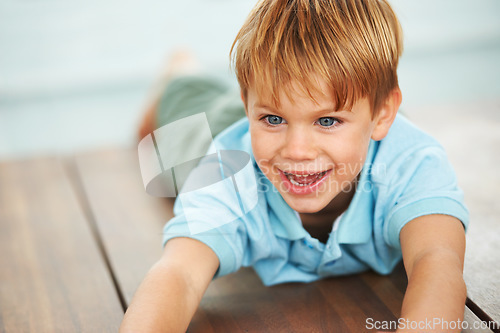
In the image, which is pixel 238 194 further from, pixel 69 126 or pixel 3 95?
pixel 3 95

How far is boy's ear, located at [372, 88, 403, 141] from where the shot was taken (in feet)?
2.21

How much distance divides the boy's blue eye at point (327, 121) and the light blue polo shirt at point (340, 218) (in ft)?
0.45

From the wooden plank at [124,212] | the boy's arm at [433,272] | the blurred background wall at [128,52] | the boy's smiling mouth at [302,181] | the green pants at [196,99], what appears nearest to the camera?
the boy's arm at [433,272]

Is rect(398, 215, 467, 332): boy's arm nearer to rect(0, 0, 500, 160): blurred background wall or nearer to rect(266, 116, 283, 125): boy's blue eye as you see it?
rect(266, 116, 283, 125): boy's blue eye

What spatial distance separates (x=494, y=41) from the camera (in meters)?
3.04

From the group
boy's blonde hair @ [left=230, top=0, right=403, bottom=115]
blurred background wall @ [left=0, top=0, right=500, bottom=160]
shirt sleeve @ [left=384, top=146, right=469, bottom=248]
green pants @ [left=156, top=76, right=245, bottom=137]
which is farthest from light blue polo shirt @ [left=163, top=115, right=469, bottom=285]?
blurred background wall @ [left=0, top=0, right=500, bottom=160]

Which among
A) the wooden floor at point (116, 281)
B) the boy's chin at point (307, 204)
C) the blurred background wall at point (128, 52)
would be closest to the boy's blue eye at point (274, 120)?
the boy's chin at point (307, 204)

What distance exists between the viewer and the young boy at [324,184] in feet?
1.95

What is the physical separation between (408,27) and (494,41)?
472mm

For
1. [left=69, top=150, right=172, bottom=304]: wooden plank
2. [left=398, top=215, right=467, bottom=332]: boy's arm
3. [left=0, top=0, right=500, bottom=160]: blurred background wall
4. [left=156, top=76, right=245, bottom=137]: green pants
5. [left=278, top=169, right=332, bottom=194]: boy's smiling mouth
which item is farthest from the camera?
[left=0, top=0, right=500, bottom=160]: blurred background wall

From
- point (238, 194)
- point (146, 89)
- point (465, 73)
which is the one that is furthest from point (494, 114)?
point (146, 89)

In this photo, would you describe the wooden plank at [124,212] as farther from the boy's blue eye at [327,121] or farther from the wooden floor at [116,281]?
the boy's blue eye at [327,121]

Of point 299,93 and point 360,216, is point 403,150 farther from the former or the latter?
point 299,93

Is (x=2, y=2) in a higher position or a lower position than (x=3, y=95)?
higher
